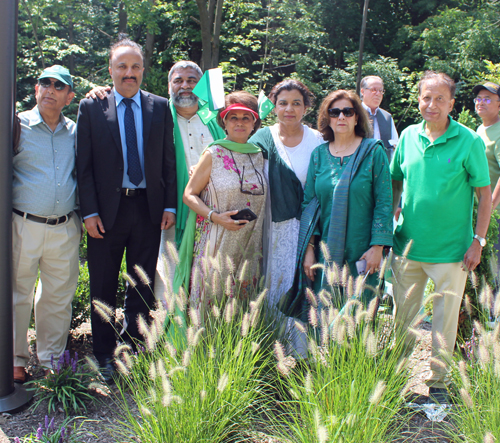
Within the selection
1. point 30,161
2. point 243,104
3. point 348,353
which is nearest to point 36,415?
point 30,161

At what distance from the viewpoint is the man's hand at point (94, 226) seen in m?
3.90

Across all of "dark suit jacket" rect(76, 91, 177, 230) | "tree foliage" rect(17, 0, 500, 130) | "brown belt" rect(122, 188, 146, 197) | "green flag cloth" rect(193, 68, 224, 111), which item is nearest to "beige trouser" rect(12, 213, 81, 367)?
"dark suit jacket" rect(76, 91, 177, 230)

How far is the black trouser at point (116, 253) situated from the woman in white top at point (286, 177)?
103 cm

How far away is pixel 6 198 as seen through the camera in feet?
11.1

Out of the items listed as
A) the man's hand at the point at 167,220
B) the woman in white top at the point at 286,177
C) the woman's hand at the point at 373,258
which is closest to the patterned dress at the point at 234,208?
the woman in white top at the point at 286,177

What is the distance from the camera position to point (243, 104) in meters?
3.97

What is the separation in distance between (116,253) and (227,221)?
106 centimetres

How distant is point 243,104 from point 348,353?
2.17 metres

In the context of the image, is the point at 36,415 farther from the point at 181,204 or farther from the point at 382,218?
the point at 382,218

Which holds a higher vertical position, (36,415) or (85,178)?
(85,178)

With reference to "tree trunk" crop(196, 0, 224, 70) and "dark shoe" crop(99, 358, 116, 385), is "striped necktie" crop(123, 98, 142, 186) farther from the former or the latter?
"tree trunk" crop(196, 0, 224, 70)

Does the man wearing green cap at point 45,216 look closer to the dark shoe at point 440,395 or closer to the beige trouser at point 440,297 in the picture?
the beige trouser at point 440,297

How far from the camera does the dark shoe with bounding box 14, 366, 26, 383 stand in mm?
3873

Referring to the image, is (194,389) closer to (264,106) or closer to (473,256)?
(473,256)
